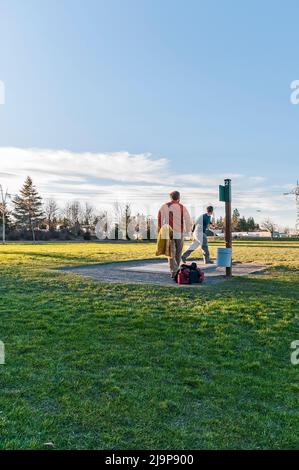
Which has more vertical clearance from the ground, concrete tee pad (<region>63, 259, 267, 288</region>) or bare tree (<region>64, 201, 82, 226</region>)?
bare tree (<region>64, 201, 82, 226</region>)

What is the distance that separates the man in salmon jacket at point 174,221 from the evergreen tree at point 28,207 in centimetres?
5667

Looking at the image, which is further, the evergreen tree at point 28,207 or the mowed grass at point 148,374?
the evergreen tree at point 28,207

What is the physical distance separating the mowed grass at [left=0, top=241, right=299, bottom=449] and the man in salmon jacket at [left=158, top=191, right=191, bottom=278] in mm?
2696

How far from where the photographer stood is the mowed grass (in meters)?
2.84

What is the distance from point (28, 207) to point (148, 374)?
65.2 meters

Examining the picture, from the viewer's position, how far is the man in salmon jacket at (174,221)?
31.7ft

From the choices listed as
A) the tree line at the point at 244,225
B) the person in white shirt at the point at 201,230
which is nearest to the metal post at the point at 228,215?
the person in white shirt at the point at 201,230

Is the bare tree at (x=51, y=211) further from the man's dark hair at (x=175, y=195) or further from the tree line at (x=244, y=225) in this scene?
the man's dark hair at (x=175, y=195)

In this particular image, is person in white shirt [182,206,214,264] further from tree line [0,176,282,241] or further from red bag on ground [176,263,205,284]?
tree line [0,176,282,241]

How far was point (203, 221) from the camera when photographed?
13352 mm

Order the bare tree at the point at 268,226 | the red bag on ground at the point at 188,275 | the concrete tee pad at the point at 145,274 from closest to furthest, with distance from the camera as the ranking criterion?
the red bag on ground at the point at 188,275 → the concrete tee pad at the point at 145,274 → the bare tree at the point at 268,226

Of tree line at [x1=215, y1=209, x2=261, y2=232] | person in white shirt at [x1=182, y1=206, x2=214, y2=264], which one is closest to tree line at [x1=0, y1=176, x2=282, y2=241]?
tree line at [x1=215, y1=209, x2=261, y2=232]

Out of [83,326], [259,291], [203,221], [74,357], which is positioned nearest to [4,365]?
[74,357]
